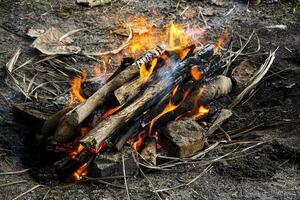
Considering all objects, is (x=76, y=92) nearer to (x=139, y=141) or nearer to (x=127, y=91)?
(x=127, y=91)

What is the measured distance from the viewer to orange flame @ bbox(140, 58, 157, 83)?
3857 millimetres

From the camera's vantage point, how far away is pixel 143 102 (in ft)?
12.1

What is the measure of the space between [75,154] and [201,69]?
1.54 m

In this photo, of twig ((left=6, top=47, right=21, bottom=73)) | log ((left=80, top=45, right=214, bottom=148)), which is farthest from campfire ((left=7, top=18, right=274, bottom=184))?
twig ((left=6, top=47, right=21, bottom=73))

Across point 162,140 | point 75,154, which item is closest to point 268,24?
point 162,140

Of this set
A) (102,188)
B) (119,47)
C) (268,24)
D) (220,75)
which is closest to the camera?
(102,188)

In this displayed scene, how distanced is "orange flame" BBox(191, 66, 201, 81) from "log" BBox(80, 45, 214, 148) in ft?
0.15

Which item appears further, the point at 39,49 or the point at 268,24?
the point at 268,24

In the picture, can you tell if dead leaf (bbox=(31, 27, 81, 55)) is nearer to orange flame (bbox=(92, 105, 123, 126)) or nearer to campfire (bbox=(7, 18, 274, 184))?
campfire (bbox=(7, 18, 274, 184))

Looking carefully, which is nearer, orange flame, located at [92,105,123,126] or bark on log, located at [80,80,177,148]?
bark on log, located at [80,80,177,148]

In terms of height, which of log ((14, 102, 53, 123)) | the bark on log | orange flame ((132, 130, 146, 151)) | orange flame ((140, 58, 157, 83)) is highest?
orange flame ((140, 58, 157, 83))

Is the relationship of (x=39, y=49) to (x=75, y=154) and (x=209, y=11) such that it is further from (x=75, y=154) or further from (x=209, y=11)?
(x=209, y=11)

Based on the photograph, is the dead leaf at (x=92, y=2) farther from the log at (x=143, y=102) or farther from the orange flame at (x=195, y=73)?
the orange flame at (x=195, y=73)

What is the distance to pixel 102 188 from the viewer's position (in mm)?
3385
